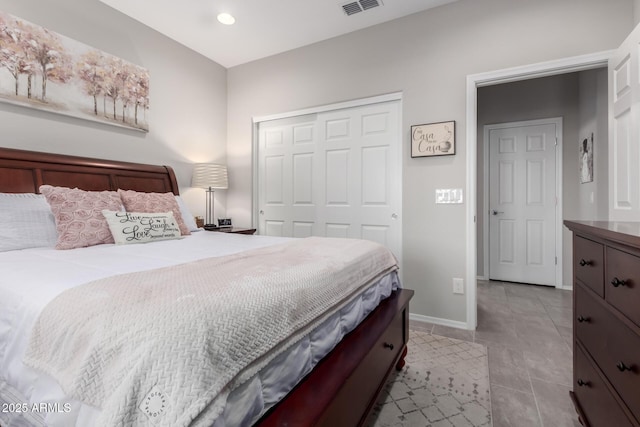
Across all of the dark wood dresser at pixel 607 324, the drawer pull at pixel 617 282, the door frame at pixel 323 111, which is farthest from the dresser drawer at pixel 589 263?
the door frame at pixel 323 111

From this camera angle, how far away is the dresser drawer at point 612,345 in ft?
3.03

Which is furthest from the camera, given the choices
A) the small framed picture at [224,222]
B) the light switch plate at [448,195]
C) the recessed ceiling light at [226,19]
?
the small framed picture at [224,222]

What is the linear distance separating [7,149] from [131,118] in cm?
99

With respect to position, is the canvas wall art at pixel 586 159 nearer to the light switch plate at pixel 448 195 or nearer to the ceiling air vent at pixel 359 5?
the light switch plate at pixel 448 195

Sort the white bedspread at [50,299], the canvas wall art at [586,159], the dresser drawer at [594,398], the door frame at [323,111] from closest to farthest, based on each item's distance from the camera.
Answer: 1. the white bedspread at [50,299]
2. the dresser drawer at [594,398]
3. the door frame at [323,111]
4. the canvas wall art at [586,159]

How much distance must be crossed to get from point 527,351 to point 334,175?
2.28 meters

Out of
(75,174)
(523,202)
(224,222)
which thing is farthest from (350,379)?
(523,202)

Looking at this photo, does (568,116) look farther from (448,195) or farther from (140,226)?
(140,226)

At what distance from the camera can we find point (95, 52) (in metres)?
2.61

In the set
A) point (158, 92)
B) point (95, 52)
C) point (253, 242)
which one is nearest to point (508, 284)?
point (253, 242)

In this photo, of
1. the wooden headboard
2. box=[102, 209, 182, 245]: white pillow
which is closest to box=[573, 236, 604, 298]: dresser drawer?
box=[102, 209, 182, 245]: white pillow

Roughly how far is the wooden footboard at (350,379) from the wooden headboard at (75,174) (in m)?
2.41

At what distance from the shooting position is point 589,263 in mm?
1279

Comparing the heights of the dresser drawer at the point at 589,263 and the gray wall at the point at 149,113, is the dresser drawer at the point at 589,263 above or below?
below
